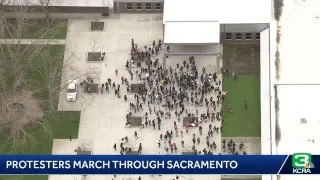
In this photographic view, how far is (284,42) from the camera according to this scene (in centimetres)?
8575

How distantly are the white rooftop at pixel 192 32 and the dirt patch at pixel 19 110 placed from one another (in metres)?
17.1

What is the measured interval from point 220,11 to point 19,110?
86.8 ft

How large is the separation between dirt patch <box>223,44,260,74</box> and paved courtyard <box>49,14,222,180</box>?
1869 millimetres

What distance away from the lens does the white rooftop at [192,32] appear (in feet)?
288

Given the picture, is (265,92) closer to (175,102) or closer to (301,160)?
(175,102)

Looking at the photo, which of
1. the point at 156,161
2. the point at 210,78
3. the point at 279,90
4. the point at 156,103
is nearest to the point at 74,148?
the point at 156,103

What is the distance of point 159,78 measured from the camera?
8819 cm

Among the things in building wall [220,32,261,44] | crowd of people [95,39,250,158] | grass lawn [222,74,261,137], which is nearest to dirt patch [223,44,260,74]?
building wall [220,32,261,44]

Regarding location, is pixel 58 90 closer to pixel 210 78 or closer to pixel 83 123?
pixel 83 123

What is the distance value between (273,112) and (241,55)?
12047mm

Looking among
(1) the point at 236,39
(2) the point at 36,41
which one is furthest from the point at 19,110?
(1) the point at 236,39

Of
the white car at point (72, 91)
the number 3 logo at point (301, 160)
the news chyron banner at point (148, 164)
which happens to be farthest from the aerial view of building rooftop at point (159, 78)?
the news chyron banner at point (148, 164)

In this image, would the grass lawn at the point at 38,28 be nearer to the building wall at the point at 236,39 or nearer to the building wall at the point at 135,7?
the building wall at the point at 135,7

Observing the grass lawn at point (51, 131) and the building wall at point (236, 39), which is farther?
the building wall at point (236, 39)
